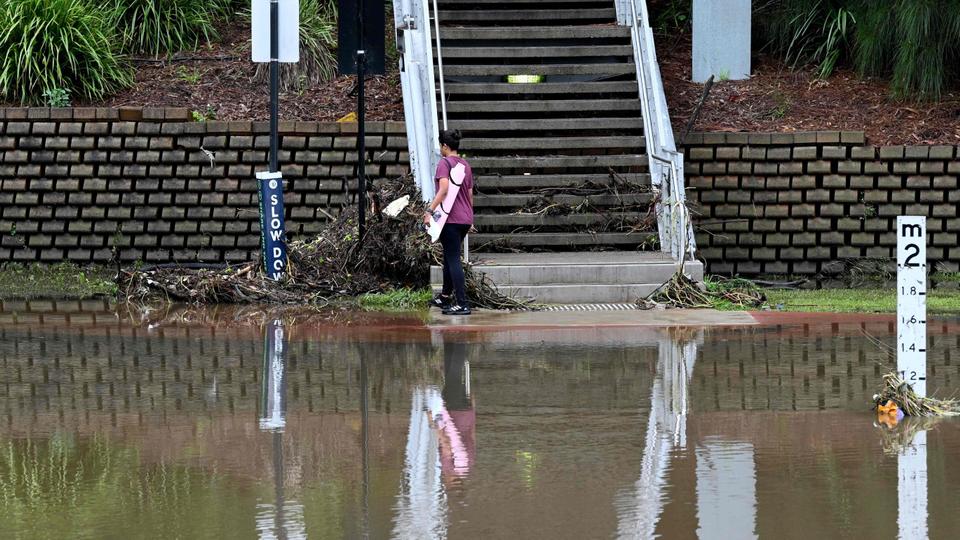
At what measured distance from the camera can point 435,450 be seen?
7.71 meters

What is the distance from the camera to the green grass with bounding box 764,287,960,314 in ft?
43.3

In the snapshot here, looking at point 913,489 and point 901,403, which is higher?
point 901,403

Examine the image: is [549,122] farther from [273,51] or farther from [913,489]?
[913,489]

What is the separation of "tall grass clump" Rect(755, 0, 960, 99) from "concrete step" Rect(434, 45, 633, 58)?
8.32 feet

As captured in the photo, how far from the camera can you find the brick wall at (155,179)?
1622cm

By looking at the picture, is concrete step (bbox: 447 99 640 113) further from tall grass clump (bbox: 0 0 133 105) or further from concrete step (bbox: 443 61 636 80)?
tall grass clump (bbox: 0 0 133 105)

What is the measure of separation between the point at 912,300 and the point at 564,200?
7079 millimetres

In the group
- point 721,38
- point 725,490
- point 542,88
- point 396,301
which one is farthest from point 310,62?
point 725,490

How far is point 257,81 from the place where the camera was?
1777 cm

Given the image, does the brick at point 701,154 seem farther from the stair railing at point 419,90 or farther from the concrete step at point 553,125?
the stair railing at point 419,90

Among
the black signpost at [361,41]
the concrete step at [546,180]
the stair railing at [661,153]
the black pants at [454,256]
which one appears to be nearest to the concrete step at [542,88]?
the stair railing at [661,153]

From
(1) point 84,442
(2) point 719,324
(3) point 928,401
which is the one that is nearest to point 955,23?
(2) point 719,324

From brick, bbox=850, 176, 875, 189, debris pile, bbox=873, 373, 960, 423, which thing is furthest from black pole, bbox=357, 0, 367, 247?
debris pile, bbox=873, 373, 960, 423

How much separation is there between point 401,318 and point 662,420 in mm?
4562
